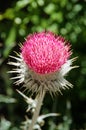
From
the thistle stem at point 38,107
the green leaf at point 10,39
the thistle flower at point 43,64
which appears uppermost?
the green leaf at point 10,39

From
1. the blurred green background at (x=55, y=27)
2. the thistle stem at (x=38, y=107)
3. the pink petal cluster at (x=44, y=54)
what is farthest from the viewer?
the blurred green background at (x=55, y=27)

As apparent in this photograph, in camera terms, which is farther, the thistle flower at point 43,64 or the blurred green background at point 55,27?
the blurred green background at point 55,27

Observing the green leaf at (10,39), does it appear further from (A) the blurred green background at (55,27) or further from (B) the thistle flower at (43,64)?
(B) the thistle flower at (43,64)

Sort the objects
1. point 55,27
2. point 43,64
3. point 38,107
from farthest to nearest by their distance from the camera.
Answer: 1. point 55,27
2. point 38,107
3. point 43,64

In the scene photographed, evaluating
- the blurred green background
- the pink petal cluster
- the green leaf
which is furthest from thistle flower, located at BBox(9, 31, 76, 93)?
the green leaf

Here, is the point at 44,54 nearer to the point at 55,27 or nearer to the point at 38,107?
the point at 38,107

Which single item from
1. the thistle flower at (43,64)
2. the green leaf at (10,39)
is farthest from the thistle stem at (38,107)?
the green leaf at (10,39)

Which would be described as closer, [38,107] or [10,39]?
[38,107]

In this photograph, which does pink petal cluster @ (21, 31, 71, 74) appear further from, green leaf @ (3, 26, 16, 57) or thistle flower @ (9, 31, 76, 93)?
green leaf @ (3, 26, 16, 57)

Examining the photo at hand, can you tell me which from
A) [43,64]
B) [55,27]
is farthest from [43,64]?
[55,27]
